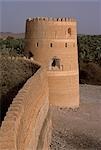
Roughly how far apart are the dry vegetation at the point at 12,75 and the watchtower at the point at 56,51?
5.69 metres

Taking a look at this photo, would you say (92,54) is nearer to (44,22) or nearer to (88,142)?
(44,22)

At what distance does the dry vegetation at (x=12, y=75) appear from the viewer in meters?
10.9

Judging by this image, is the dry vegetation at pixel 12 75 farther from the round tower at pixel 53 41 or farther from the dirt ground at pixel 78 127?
the round tower at pixel 53 41

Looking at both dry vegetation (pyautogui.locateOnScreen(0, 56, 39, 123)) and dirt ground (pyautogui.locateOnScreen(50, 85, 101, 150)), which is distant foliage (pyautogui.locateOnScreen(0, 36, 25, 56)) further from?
dirt ground (pyautogui.locateOnScreen(50, 85, 101, 150))

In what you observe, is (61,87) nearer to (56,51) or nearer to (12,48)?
(56,51)

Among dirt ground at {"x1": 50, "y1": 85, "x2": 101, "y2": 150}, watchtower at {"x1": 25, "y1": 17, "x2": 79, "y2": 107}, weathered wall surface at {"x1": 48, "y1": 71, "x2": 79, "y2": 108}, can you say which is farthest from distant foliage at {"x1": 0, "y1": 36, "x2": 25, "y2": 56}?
dirt ground at {"x1": 50, "y1": 85, "x2": 101, "y2": 150}

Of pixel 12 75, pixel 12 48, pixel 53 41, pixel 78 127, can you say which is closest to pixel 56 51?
pixel 53 41

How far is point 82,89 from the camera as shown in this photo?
105ft

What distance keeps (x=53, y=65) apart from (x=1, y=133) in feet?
57.9

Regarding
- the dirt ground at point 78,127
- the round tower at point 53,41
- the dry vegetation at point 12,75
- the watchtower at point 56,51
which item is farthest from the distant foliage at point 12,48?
the dirt ground at point 78,127

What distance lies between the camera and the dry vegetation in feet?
35.8

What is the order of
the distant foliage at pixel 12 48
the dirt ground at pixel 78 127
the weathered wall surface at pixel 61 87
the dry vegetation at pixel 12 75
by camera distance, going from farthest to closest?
the weathered wall surface at pixel 61 87 < the distant foliage at pixel 12 48 < the dirt ground at pixel 78 127 < the dry vegetation at pixel 12 75

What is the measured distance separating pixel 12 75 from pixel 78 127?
6.90 metres

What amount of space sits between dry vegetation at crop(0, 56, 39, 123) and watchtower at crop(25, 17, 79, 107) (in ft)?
18.7
